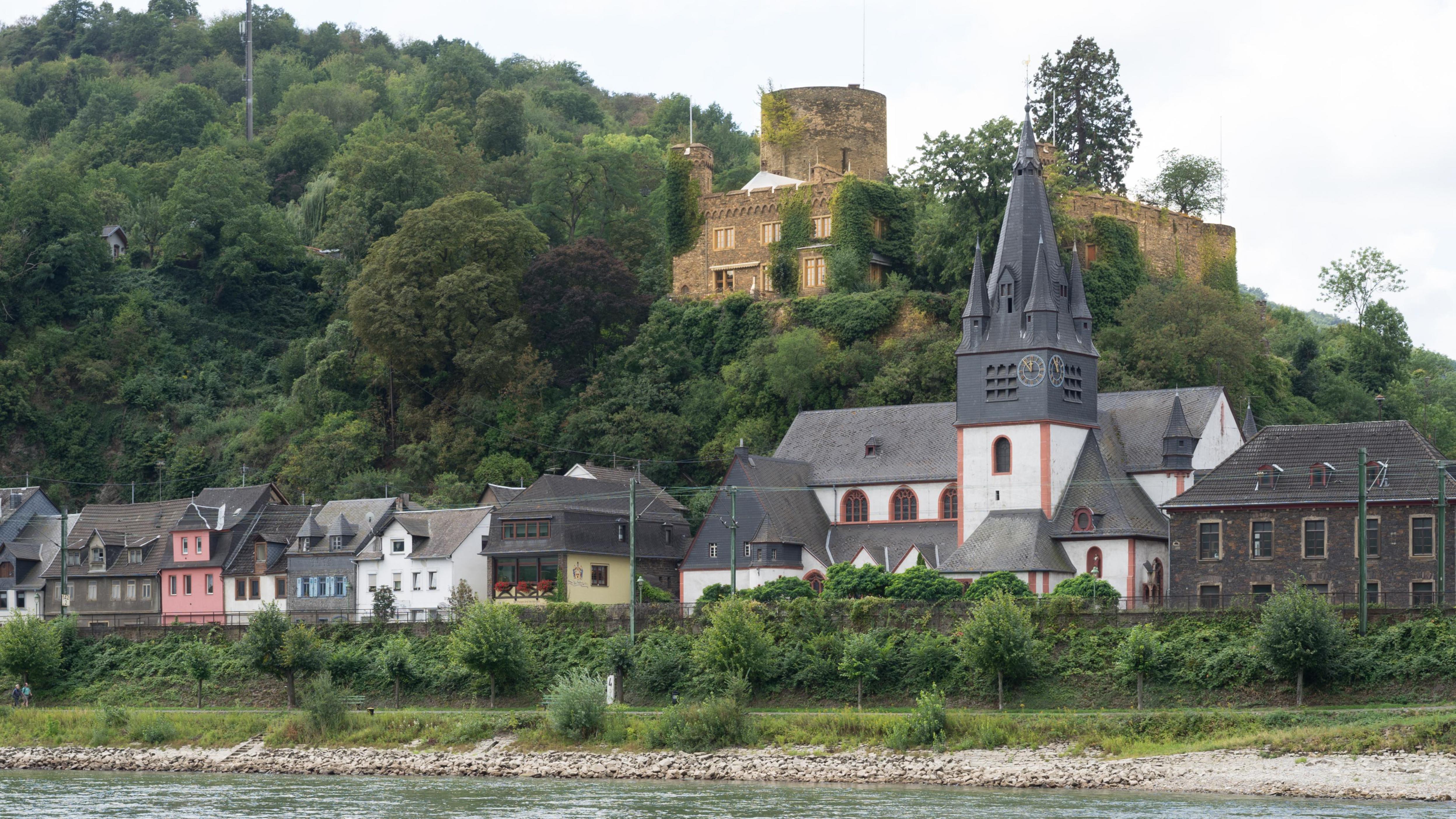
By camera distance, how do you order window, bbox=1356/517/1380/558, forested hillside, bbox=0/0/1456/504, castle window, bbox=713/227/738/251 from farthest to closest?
castle window, bbox=713/227/738/251
forested hillside, bbox=0/0/1456/504
window, bbox=1356/517/1380/558

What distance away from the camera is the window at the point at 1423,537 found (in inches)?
2260

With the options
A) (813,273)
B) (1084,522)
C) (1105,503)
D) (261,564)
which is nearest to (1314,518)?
(1105,503)

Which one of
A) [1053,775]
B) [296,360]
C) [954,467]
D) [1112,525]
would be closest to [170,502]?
[296,360]

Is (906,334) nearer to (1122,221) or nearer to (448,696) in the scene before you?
(1122,221)

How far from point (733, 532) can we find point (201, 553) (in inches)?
1053

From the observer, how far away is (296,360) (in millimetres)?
101938

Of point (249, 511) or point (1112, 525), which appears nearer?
point (1112, 525)

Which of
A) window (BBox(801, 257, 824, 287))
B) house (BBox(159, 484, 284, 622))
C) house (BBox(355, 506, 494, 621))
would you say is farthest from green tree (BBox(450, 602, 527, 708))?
window (BBox(801, 257, 824, 287))

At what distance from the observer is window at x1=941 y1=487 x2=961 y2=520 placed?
236 feet

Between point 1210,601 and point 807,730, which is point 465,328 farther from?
point 1210,601

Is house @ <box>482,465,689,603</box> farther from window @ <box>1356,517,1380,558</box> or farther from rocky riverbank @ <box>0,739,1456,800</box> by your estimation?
window @ <box>1356,517,1380,558</box>

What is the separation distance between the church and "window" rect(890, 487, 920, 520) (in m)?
0.06

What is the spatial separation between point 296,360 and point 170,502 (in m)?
18.9

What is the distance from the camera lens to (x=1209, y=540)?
200ft
